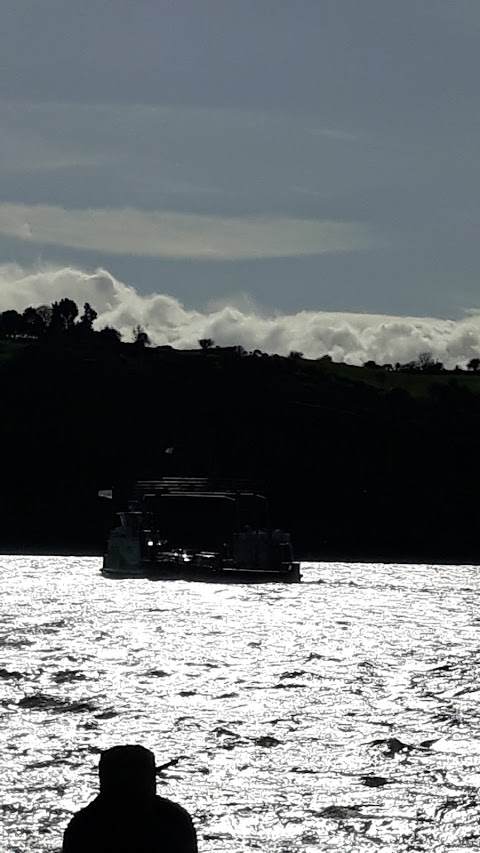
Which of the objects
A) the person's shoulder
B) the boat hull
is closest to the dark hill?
the boat hull

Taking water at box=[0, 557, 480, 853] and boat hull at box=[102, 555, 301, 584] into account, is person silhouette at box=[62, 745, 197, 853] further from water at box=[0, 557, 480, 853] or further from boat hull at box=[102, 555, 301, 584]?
boat hull at box=[102, 555, 301, 584]

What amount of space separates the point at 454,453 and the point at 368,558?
37170 mm

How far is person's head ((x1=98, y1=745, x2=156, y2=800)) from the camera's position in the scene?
615cm

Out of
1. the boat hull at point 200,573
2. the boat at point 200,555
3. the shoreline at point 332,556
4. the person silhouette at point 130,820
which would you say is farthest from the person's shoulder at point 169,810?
the shoreline at point 332,556

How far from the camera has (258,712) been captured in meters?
45.7

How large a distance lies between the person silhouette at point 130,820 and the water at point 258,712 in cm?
2039

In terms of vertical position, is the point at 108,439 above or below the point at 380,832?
above

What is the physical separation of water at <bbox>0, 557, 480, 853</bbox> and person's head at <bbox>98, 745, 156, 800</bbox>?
20.5 metres

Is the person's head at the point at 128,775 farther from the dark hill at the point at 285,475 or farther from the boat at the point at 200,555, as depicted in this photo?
the dark hill at the point at 285,475

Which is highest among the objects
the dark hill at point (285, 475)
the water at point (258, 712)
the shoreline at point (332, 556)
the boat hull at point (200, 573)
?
the dark hill at point (285, 475)

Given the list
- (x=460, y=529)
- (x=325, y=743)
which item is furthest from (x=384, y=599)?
(x=460, y=529)

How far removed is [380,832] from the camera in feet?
89.5

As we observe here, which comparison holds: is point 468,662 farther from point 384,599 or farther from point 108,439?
point 108,439

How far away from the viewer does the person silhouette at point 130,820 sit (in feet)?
20.2
